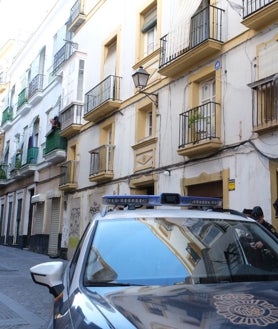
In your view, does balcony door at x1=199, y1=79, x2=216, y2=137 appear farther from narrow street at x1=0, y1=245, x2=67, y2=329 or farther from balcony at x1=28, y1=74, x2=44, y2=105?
balcony at x1=28, y1=74, x2=44, y2=105

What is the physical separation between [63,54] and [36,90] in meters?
3.83

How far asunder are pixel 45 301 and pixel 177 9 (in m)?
9.29

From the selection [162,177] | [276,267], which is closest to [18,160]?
[162,177]

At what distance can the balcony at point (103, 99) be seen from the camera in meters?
16.5

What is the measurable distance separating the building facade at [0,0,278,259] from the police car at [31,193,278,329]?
6.19 meters

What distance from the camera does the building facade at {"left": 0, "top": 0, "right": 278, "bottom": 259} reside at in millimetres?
10289

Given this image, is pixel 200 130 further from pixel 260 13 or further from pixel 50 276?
pixel 50 276

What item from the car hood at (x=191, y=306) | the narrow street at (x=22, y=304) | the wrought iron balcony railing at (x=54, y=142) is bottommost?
the narrow street at (x=22, y=304)

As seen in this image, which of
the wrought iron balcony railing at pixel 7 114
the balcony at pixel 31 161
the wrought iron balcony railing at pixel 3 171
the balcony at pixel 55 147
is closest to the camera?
the balcony at pixel 55 147

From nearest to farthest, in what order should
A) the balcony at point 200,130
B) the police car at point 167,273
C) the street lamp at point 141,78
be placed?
the police car at point 167,273 → the balcony at point 200,130 → the street lamp at point 141,78

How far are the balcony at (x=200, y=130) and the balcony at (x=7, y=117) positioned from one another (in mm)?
22524

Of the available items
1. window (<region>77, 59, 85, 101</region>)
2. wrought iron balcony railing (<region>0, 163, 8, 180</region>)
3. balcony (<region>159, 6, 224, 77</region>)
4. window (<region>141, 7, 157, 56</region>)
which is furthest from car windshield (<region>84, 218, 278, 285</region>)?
wrought iron balcony railing (<region>0, 163, 8, 180</region>)

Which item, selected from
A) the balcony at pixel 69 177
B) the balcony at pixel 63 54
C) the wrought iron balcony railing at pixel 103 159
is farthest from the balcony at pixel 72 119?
the balcony at pixel 63 54

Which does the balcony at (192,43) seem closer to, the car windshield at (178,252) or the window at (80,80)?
the window at (80,80)
